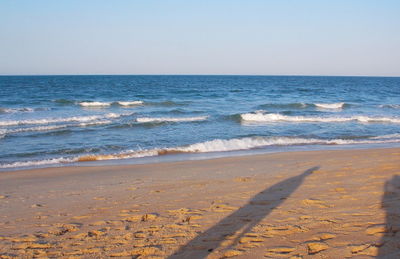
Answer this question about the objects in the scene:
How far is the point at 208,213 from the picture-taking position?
500 centimetres

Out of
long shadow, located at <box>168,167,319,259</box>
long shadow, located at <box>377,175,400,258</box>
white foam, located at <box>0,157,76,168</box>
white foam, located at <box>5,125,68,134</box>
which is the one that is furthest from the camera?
white foam, located at <box>5,125,68,134</box>

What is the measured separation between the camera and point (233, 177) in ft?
24.4

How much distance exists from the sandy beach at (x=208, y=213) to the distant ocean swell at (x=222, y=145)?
2008mm

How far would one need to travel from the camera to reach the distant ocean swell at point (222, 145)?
10477 millimetres

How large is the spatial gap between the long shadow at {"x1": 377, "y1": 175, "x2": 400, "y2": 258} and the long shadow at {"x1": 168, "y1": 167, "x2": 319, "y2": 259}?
4.71 ft

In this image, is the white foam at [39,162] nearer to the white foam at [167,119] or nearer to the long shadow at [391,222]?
the white foam at [167,119]

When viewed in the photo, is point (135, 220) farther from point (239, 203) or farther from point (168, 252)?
point (239, 203)

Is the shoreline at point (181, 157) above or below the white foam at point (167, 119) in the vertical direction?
below

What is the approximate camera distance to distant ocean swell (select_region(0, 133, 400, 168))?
1048 centimetres

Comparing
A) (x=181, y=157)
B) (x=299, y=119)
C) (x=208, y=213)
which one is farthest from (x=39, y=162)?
(x=299, y=119)

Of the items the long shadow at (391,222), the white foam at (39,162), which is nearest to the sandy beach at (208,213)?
the long shadow at (391,222)

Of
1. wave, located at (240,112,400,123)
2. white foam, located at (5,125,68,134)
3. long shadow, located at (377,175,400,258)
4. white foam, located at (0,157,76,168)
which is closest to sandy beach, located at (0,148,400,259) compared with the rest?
long shadow, located at (377,175,400,258)

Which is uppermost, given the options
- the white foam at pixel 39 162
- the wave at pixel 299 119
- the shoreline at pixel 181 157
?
the wave at pixel 299 119

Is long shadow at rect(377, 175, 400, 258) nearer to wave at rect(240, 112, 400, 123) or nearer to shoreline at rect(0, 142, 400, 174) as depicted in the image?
shoreline at rect(0, 142, 400, 174)
